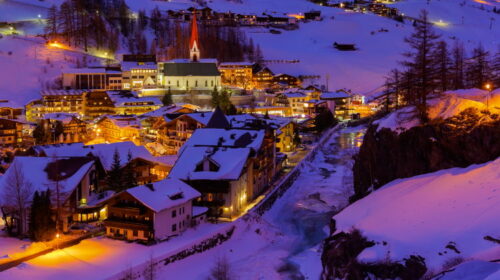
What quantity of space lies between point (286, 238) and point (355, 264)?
789cm

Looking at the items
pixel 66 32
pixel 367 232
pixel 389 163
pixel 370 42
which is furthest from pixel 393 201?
pixel 370 42

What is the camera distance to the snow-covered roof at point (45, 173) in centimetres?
2411

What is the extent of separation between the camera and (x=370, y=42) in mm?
105188

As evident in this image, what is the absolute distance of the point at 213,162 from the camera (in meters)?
27.5

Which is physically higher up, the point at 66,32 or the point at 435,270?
the point at 66,32

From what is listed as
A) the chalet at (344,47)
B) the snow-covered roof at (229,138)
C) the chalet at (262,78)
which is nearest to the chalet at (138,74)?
the chalet at (262,78)

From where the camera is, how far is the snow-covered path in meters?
21.0

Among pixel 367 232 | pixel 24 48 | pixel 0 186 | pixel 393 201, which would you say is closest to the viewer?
pixel 367 232

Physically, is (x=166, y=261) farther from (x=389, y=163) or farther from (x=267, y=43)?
(x=267, y=43)

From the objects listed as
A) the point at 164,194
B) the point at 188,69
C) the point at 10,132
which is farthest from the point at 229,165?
the point at 188,69

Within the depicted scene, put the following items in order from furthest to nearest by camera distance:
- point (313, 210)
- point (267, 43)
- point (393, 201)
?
point (267, 43) < point (313, 210) < point (393, 201)

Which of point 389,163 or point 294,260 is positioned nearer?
point 294,260

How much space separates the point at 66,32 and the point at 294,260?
63.3 meters

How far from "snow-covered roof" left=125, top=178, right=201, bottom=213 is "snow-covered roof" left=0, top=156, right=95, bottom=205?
11.9 ft
